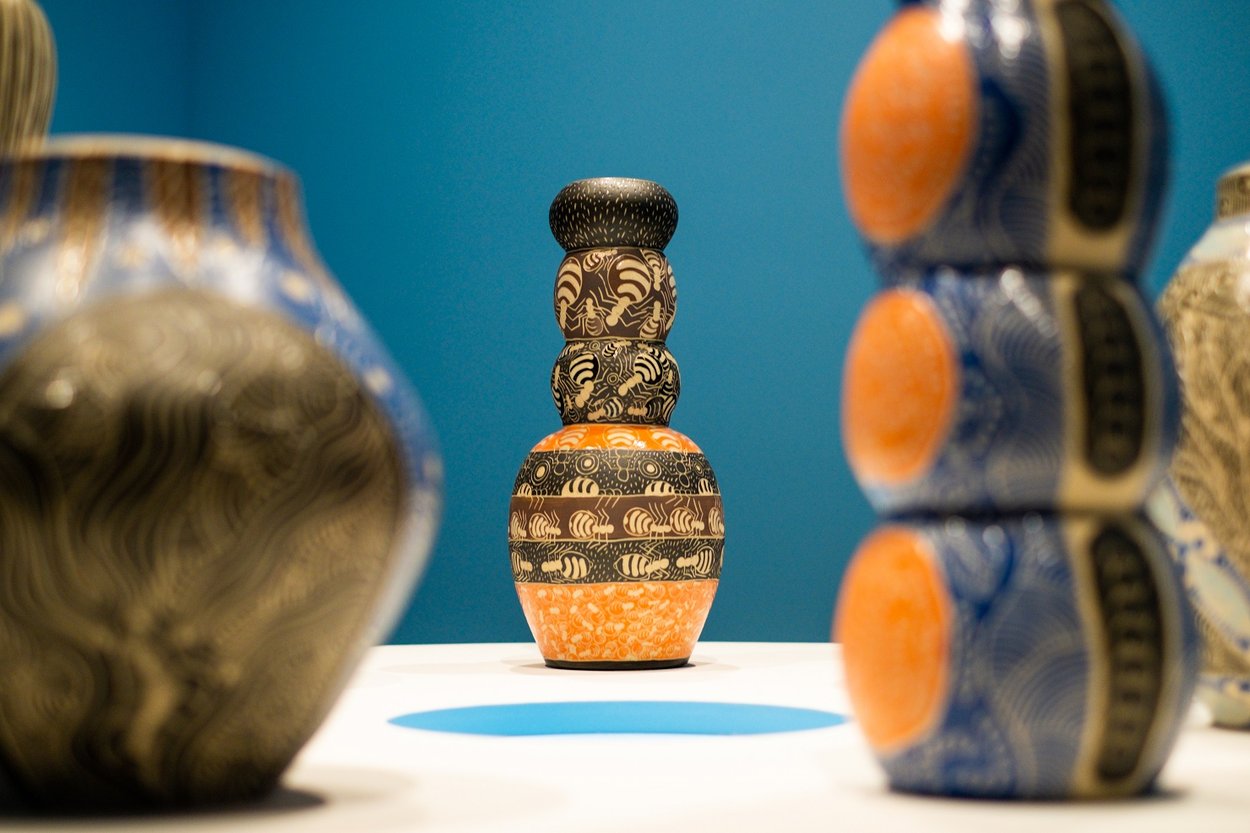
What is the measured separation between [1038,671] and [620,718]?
0.67 metres

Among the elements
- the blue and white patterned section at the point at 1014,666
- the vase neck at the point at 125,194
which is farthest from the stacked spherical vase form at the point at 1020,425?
the vase neck at the point at 125,194

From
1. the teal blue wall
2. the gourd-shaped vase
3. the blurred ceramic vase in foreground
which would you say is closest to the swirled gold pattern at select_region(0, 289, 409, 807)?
the blurred ceramic vase in foreground

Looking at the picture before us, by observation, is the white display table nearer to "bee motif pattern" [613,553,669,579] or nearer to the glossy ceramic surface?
the glossy ceramic surface

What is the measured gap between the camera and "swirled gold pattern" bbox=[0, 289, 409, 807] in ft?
2.76

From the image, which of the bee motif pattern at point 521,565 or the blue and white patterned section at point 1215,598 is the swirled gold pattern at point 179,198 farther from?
the bee motif pattern at point 521,565

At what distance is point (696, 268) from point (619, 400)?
1.22 metres

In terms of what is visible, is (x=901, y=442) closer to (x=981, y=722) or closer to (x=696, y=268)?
(x=981, y=722)

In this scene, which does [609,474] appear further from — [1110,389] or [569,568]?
[1110,389]

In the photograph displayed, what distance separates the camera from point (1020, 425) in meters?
0.96

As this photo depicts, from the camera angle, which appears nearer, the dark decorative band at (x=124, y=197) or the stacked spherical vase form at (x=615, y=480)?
the dark decorative band at (x=124, y=197)

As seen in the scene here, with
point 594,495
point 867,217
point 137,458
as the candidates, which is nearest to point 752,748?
point 867,217

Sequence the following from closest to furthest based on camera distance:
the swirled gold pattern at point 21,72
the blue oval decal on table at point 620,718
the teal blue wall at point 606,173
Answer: the swirled gold pattern at point 21,72, the blue oval decal on table at point 620,718, the teal blue wall at point 606,173

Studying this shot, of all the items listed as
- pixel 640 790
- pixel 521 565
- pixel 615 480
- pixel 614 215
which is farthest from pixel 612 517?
pixel 640 790

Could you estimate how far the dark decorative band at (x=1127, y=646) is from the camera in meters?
0.95
